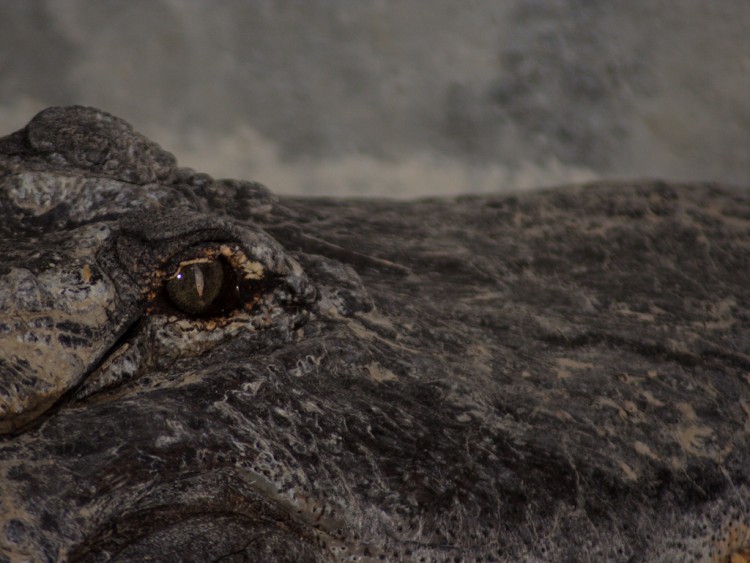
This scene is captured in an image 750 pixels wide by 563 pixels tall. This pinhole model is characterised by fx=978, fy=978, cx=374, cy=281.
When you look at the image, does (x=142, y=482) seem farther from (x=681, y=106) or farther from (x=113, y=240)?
(x=681, y=106)

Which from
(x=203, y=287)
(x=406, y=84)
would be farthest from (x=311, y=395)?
(x=406, y=84)

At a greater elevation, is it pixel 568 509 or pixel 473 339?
pixel 473 339

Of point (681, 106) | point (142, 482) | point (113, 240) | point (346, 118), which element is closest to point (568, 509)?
point (142, 482)

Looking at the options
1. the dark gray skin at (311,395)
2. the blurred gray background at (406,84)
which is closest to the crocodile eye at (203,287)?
the dark gray skin at (311,395)

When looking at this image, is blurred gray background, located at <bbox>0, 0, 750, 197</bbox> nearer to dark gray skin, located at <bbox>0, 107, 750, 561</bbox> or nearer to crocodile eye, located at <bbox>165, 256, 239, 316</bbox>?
dark gray skin, located at <bbox>0, 107, 750, 561</bbox>

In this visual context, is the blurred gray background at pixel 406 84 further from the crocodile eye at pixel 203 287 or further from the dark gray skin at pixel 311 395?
the crocodile eye at pixel 203 287

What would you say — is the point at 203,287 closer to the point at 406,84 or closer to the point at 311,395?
the point at 311,395

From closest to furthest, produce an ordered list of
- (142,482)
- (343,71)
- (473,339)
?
(142,482)
(473,339)
(343,71)
